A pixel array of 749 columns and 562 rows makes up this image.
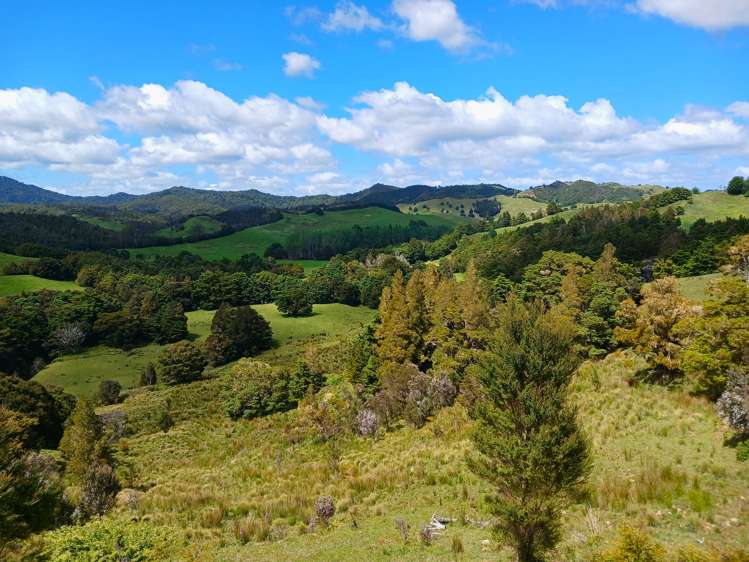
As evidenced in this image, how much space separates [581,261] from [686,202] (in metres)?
80.0

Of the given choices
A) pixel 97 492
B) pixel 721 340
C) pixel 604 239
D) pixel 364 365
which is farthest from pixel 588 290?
pixel 604 239

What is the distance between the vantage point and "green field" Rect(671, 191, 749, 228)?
110 m

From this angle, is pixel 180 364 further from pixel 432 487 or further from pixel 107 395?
pixel 432 487

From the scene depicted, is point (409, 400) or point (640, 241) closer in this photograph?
point (409, 400)

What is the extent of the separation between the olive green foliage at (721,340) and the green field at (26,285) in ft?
413

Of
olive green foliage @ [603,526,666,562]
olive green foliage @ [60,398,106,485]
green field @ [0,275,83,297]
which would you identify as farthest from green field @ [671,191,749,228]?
green field @ [0,275,83,297]

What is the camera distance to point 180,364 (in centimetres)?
6469

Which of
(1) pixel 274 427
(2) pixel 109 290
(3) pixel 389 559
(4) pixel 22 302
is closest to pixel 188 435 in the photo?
(1) pixel 274 427

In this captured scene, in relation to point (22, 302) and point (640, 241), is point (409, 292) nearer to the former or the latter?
point (640, 241)

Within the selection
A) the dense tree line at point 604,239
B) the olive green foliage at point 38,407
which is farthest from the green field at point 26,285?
the dense tree line at point 604,239

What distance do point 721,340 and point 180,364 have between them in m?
62.2

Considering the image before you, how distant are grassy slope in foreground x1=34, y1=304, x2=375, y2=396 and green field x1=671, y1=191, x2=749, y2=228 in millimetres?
84224

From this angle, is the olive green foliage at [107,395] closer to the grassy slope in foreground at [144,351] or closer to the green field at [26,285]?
the grassy slope in foreground at [144,351]

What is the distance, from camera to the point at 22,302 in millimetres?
97125
